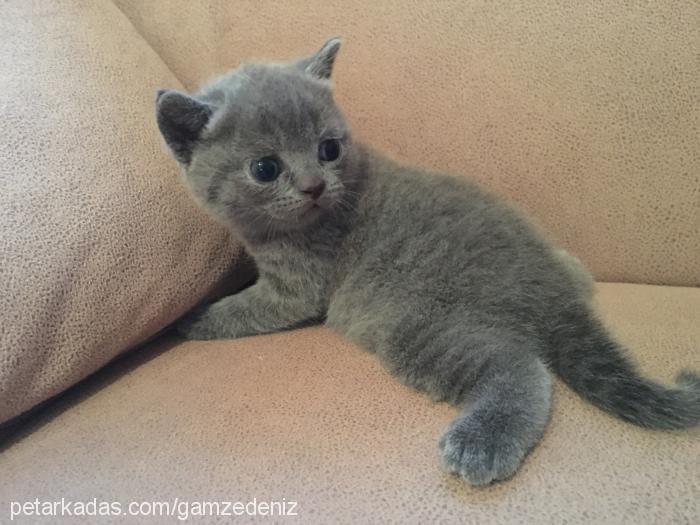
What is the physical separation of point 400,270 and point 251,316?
0.95 ft

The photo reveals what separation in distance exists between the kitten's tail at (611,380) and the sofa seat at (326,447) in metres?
0.02

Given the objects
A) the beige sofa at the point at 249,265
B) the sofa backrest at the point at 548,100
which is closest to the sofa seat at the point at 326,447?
the beige sofa at the point at 249,265

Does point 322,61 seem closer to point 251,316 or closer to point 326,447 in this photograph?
point 251,316

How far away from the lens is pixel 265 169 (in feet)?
3.24

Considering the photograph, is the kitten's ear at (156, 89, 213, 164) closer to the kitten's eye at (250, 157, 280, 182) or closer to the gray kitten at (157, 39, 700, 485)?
the gray kitten at (157, 39, 700, 485)

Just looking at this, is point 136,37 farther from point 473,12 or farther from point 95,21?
point 473,12

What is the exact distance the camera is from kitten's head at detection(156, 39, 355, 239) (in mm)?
980

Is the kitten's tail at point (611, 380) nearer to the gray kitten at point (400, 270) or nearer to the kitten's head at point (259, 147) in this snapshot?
the gray kitten at point (400, 270)

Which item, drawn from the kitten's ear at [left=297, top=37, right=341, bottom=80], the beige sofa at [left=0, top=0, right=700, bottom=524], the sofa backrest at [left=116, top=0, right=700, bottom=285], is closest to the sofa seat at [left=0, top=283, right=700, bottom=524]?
the beige sofa at [left=0, top=0, right=700, bottom=524]

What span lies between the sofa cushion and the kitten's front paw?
0.54 metres

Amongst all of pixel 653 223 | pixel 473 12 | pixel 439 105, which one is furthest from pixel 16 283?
pixel 653 223

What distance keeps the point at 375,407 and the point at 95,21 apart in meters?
0.94

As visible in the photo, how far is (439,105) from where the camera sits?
121cm

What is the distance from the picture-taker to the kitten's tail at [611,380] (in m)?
0.75
